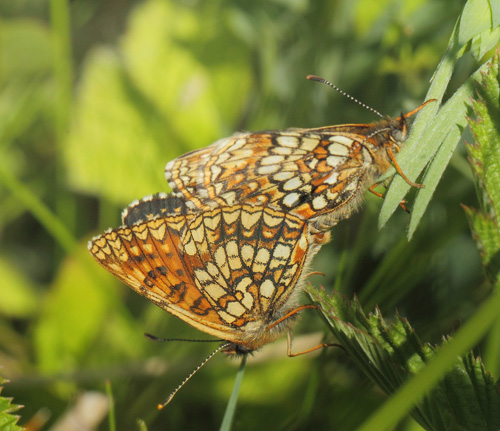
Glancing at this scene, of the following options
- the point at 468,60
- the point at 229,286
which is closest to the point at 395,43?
the point at 468,60

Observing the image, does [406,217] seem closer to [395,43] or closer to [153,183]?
[395,43]

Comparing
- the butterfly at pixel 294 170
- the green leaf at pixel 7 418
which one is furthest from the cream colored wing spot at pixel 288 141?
the green leaf at pixel 7 418

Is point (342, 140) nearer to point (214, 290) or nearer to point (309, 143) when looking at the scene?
point (309, 143)

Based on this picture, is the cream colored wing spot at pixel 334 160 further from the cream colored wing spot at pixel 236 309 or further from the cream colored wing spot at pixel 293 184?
the cream colored wing spot at pixel 236 309

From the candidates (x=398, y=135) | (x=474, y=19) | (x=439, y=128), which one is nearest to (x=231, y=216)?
(x=398, y=135)

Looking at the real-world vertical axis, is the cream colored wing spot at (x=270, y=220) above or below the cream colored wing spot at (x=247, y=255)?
above

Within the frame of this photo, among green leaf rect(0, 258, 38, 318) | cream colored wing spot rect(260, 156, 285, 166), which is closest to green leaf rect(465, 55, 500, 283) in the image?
cream colored wing spot rect(260, 156, 285, 166)
